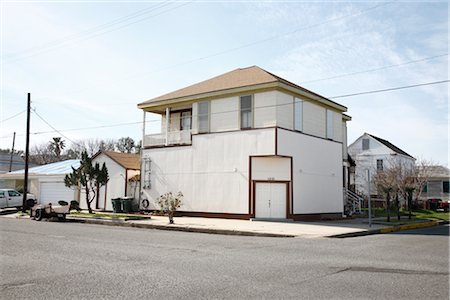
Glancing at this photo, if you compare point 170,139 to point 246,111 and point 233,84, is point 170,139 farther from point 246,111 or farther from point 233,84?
point 246,111

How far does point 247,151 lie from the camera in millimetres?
24781

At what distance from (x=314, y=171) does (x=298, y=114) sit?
12.0 ft

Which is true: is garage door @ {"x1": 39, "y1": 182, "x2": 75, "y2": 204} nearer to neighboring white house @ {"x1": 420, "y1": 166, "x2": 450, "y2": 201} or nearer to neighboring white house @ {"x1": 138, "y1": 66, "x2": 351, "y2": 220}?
neighboring white house @ {"x1": 138, "y1": 66, "x2": 351, "y2": 220}

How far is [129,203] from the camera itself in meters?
Answer: 29.5

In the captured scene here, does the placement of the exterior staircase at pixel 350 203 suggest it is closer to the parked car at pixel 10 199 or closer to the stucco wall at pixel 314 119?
the stucco wall at pixel 314 119

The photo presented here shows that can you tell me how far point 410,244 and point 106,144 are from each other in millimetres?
77365

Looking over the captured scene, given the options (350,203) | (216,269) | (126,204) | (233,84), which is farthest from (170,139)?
(216,269)

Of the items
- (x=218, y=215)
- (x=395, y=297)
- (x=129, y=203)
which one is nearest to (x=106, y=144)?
(x=129, y=203)

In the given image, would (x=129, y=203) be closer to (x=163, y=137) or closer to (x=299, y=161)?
(x=163, y=137)

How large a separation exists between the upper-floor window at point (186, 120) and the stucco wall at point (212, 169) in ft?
6.74

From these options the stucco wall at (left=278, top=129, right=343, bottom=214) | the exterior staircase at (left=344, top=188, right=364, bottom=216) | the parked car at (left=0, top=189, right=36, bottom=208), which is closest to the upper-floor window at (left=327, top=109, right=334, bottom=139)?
the stucco wall at (left=278, top=129, right=343, bottom=214)

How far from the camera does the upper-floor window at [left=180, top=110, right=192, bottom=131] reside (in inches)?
1156

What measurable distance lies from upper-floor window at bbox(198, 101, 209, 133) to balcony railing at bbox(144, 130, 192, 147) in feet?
3.81

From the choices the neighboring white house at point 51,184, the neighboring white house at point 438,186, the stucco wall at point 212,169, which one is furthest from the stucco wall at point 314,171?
the neighboring white house at point 438,186
